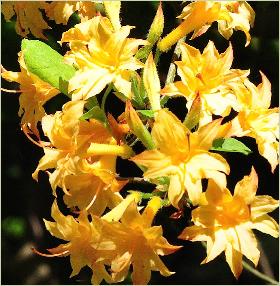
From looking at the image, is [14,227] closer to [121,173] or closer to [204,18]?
[121,173]

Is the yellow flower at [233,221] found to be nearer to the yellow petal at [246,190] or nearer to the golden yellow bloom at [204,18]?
the yellow petal at [246,190]

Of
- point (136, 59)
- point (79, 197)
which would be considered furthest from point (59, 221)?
point (136, 59)

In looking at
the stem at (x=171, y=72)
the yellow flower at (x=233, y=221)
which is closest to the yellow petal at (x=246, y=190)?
the yellow flower at (x=233, y=221)

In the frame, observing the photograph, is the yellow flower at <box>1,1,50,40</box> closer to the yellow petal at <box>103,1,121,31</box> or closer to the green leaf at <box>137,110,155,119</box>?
the yellow petal at <box>103,1,121,31</box>

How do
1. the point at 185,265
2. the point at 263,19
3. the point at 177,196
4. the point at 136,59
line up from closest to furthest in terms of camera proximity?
the point at 177,196 < the point at 136,59 < the point at 263,19 < the point at 185,265

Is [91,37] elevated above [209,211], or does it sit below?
above

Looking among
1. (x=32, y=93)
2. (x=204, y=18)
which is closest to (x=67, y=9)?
(x=32, y=93)

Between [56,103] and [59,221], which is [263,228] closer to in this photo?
[59,221]
